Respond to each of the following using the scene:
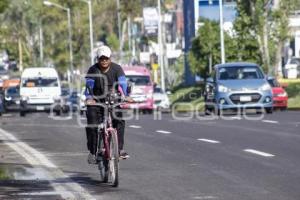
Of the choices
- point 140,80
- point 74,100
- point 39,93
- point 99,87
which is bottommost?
point 74,100

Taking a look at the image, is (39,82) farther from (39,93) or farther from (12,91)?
(12,91)

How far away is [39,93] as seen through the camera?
50094mm

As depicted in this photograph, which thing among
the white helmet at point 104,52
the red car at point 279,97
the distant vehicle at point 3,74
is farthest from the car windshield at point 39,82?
the distant vehicle at point 3,74

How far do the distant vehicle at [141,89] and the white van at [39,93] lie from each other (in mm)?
3399

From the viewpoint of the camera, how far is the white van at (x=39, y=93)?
164 ft

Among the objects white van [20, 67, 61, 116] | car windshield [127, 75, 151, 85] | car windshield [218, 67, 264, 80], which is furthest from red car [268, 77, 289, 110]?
white van [20, 67, 61, 116]

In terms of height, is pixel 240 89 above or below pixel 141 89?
above

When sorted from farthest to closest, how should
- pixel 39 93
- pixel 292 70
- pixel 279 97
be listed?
pixel 292 70, pixel 39 93, pixel 279 97

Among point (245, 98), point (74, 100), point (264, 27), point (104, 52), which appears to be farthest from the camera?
point (74, 100)

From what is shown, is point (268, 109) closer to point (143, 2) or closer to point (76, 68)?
point (143, 2)

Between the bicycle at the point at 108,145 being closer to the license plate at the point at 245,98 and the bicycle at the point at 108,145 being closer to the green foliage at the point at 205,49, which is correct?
the license plate at the point at 245,98

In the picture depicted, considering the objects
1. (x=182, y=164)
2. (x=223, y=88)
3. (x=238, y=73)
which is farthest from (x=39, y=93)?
(x=182, y=164)

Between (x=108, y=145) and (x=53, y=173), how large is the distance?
6.66 feet

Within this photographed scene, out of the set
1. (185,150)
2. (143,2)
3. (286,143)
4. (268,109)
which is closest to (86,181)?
(185,150)
